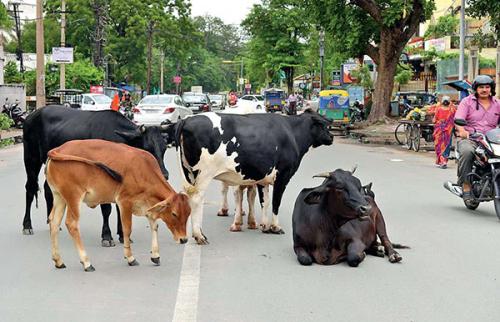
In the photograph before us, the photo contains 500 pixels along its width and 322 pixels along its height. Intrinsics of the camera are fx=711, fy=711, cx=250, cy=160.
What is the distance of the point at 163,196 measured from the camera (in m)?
6.45

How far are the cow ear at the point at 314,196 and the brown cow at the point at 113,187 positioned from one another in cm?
122

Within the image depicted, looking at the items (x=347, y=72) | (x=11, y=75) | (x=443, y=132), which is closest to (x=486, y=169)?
(x=443, y=132)

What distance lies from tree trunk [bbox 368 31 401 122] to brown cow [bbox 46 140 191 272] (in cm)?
2415

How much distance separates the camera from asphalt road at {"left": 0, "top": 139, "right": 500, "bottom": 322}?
5438mm

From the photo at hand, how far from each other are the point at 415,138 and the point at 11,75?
30.3 metres

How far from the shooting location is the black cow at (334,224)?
665cm

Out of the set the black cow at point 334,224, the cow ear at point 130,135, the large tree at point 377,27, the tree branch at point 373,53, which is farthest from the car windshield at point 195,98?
the black cow at point 334,224

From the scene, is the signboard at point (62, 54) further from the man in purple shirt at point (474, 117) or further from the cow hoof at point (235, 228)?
the cow hoof at point (235, 228)

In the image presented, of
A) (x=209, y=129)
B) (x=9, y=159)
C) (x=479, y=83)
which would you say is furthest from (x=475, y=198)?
(x=9, y=159)

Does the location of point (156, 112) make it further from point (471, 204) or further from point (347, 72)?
point (347, 72)

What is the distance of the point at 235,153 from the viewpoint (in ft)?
26.5

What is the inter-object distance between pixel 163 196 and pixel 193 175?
67.2 inches

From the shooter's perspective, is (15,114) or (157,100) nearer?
(157,100)

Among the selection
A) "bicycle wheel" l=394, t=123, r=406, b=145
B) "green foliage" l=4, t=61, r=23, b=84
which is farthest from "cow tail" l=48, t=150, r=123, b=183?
"green foliage" l=4, t=61, r=23, b=84
